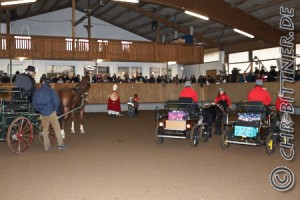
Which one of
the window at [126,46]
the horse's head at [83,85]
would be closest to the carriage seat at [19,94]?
the horse's head at [83,85]

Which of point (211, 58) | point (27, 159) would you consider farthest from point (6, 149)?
point (211, 58)

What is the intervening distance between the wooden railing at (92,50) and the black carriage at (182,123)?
499 inches

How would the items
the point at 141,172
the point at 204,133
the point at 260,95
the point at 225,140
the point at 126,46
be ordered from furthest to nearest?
the point at 126,46 < the point at 204,133 < the point at 260,95 < the point at 225,140 < the point at 141,172

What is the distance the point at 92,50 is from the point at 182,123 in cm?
1354

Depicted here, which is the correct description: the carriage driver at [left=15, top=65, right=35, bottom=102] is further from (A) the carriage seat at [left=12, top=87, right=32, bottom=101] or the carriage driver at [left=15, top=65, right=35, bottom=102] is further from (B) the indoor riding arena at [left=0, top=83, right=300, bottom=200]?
(B) the indoor riding arena at [left=0, top=83, right=300, bottom=200]

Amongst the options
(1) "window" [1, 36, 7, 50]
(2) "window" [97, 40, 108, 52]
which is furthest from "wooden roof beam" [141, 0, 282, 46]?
(1) "window" [1, 36, 7, 50]

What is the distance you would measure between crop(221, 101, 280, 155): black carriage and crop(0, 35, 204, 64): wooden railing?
1419 centimetres

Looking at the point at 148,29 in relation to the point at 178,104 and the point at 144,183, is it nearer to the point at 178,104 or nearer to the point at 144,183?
the point at 178,104

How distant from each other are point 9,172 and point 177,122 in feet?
13.6

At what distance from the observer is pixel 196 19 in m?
25.3

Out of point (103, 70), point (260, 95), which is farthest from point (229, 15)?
point (103, 70)

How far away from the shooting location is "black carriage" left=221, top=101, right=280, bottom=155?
7941 millimetres

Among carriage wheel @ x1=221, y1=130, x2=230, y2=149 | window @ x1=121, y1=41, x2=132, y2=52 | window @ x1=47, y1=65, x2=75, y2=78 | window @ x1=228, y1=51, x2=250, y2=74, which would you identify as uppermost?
Answer: window @ x1=121, y1=41, x2=132, y2=52

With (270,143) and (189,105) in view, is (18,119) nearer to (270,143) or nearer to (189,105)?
(189,105)
